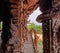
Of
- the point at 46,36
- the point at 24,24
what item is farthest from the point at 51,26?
the point at 24,24

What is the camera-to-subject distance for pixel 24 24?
685 centimetres

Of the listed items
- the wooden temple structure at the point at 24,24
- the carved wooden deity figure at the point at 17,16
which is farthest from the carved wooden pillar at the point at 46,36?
the carved wooden deity figure at the point at 17,16

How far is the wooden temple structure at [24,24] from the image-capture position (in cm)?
129

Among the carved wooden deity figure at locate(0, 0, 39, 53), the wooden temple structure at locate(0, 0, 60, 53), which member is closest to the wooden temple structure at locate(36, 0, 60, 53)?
the wooden temple structure at locate(0, 0, 60, 53)

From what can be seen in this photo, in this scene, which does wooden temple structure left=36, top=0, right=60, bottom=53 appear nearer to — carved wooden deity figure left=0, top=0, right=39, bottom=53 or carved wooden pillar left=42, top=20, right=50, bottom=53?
carved wooden pillar left=42, top=20, right=50, bottom=53

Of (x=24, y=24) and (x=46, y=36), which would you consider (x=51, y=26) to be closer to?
(x=46, y=36)

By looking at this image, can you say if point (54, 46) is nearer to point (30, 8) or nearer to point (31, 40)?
point (30, 8)

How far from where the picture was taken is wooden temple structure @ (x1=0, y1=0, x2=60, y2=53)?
1.29 meters

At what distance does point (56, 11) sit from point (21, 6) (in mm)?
5614

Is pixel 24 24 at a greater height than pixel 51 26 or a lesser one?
greater

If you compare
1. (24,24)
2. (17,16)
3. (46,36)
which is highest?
(17,16)

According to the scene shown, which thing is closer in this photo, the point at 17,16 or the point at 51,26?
the point at 51,26

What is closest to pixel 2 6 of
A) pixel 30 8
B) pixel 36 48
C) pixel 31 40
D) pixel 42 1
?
pixel 30 8

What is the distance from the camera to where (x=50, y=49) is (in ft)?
4.26
